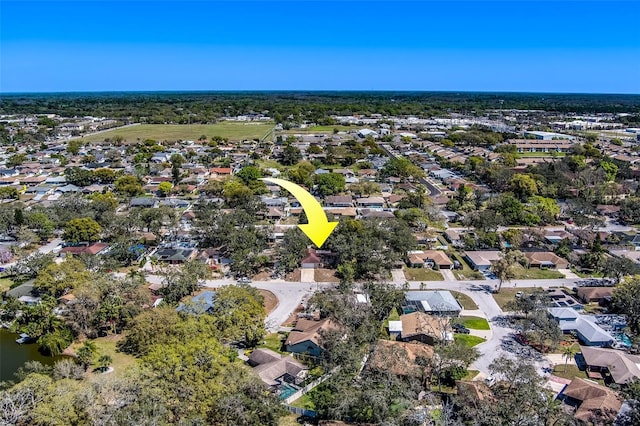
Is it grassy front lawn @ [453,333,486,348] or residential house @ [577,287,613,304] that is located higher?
residential house @ [577,287,613,304]

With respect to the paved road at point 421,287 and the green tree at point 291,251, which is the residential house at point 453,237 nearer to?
the paved road at point 421,287

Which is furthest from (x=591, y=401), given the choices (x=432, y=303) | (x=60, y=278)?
(x=60, y=278)

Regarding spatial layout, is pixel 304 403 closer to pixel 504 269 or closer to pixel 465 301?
pixel 465 301

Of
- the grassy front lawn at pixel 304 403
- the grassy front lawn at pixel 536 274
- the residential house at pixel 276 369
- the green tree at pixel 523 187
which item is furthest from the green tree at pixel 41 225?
the green tree at pixel 523 187

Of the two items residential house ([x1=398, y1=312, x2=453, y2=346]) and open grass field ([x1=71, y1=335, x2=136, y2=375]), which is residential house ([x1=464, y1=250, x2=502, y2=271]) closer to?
residential house ([x1=398, y1=312, x2=453, y2=346])

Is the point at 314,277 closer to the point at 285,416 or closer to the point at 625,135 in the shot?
the point at 285,416

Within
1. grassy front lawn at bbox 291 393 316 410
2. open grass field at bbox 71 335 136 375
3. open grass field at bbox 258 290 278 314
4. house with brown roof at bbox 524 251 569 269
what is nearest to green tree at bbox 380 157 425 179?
house with brown roof at bbox 524 251 569 269

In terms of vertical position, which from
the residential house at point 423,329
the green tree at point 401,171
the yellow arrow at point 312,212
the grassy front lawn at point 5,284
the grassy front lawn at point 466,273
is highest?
the yellow arrow at point 312,212
